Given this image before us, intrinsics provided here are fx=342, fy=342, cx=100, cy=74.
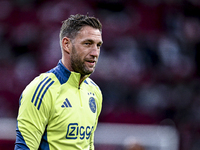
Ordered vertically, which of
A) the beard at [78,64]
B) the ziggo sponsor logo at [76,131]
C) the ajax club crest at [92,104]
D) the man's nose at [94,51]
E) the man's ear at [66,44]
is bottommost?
the ziggo sponsor logo at [76,131]

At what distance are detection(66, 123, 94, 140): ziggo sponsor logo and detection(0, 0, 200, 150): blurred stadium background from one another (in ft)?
14.7

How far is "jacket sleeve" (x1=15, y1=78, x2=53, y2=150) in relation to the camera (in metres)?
2.39

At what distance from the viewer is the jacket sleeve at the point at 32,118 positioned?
239 cm

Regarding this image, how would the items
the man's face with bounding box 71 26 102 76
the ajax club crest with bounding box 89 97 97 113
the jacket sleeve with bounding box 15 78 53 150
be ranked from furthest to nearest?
1. the ajax club crest with bounding box 89 97 97 113
2. the man's face with bounding box 71 26 102 76
3. the jacket sleeve with bounding box 15 78 53 150

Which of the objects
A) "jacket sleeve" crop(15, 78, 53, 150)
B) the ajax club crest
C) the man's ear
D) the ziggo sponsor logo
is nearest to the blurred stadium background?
the ajax club crest

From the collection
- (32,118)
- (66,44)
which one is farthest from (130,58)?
(32,118)

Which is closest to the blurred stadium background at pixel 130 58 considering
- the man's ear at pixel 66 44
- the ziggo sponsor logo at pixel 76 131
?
the ziggo sponsor logo at pixel 76 131

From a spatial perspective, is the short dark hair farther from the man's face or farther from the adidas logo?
the adidas logo

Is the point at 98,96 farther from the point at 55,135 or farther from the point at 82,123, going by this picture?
the point at 55,135

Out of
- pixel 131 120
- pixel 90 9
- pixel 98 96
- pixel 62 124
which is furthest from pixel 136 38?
pixel 62 124

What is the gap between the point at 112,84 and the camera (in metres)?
8.24

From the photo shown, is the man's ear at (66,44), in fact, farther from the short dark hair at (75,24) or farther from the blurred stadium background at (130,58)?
the blurred stadium background at (130,58)

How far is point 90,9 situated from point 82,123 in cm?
681

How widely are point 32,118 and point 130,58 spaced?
644 cm
